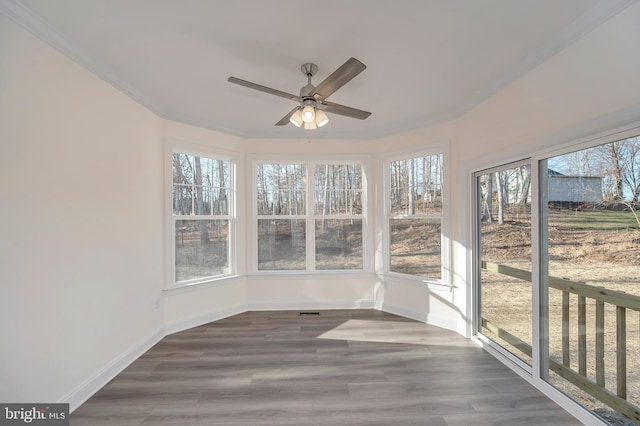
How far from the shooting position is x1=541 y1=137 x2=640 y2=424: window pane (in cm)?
179

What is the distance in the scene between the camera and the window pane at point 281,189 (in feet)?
14.1

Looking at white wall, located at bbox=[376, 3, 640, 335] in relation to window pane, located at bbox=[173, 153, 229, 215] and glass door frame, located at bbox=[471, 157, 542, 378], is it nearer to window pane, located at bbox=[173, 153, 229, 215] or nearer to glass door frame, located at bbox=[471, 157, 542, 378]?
glass door frame, located at bbox=[471, 157, 542, 378]

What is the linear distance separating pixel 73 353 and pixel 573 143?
3.92 meters

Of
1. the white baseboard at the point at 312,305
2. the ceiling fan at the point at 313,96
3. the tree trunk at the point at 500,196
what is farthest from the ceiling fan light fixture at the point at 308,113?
the white baseboard at the point at 312,305

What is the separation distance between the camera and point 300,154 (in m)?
4.27

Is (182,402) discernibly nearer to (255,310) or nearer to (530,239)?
(255,310)

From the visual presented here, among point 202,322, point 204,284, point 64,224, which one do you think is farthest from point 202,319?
point 64,224

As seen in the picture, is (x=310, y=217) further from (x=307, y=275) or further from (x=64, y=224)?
(x=64, y=224)

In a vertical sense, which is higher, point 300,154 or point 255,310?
point 300,154

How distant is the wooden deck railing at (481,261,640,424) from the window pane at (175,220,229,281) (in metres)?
3.63

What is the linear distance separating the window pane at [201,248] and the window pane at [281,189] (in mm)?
668

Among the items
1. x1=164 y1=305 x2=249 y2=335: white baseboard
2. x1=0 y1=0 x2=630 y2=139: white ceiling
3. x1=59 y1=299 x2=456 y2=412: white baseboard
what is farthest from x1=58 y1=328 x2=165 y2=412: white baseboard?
x1=0 y1=0 x2=630 y2=139: white ceiling

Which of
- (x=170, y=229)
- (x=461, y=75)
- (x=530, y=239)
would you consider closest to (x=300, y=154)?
(x=170, y=229)

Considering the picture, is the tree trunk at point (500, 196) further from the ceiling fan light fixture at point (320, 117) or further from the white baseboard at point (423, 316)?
the ceiling fan light fixture at point (320, 117)
